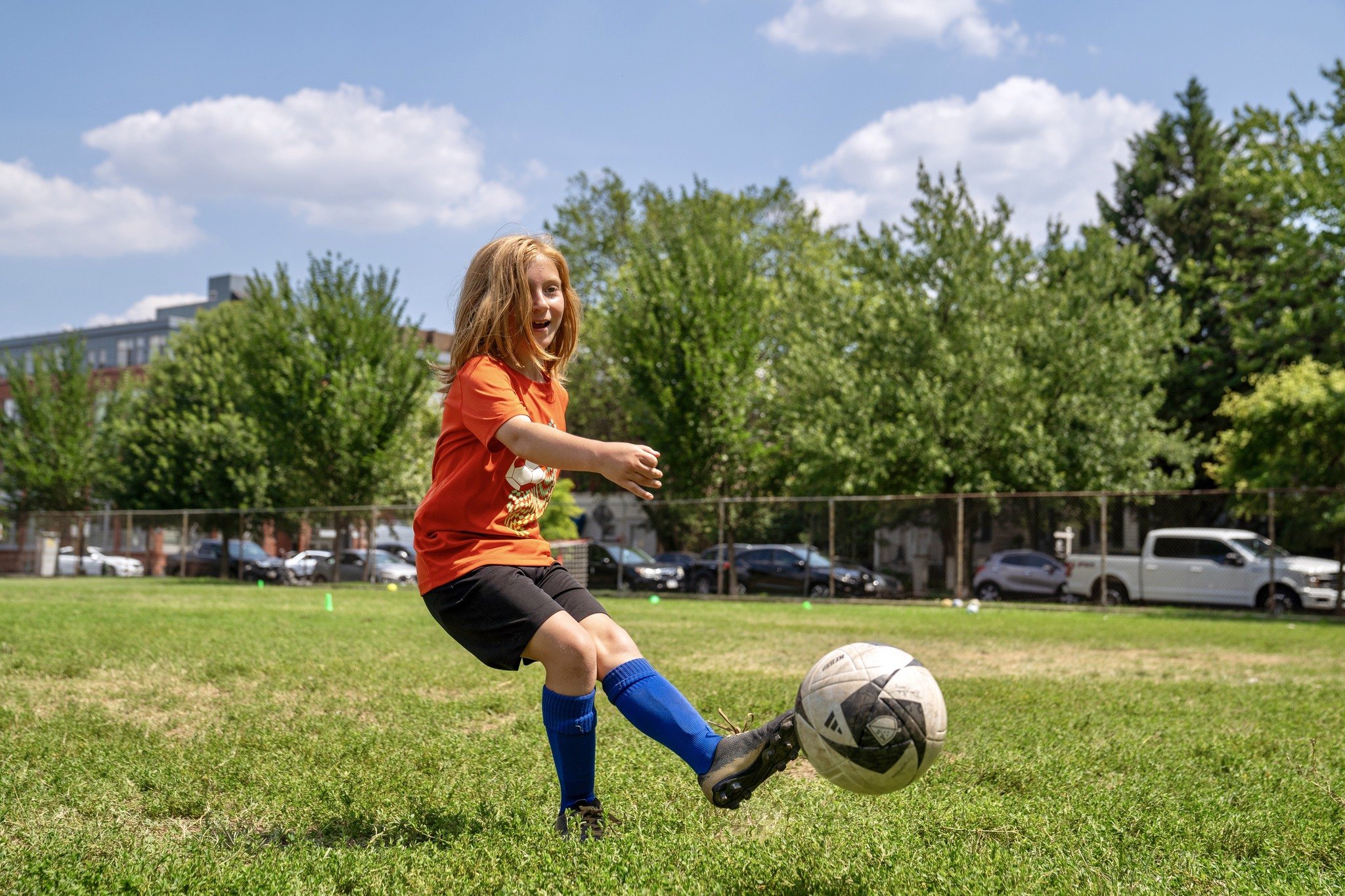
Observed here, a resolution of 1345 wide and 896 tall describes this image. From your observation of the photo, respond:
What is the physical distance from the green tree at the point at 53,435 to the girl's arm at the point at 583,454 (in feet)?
144

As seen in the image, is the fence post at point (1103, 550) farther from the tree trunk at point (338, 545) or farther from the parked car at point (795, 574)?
the tree trunk at point (338, 545)

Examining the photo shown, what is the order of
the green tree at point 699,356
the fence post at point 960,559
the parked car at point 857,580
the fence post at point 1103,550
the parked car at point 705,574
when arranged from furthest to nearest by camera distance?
the green tree at point 699,356 → the parked car at point 705,574 → the parked car at point 857,580 → the fence post at point 960,559 → the fence post at point 1103,550

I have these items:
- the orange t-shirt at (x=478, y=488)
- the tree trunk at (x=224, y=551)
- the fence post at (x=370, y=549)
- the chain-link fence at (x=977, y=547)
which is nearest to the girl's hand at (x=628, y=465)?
the orange t-shirt at (x=478, y=488)

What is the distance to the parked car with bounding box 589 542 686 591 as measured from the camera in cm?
2594

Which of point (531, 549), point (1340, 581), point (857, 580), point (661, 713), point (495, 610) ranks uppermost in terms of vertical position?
point (531, 549)

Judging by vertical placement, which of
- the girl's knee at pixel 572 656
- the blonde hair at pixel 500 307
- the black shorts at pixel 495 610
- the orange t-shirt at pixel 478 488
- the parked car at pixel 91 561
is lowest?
the parked car at pixel 91 561

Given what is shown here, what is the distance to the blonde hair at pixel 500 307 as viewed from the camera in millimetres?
3727

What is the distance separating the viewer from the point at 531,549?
370cm

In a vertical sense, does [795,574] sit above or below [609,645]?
below

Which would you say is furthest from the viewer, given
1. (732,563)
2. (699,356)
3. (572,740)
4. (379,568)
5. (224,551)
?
(224,551)

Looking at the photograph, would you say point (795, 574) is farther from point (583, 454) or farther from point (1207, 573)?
point (583, 454)

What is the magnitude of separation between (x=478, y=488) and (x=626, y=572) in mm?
22697

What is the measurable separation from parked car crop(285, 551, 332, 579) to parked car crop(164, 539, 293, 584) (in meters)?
0.16

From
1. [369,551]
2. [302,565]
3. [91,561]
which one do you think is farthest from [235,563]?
[369,551]
